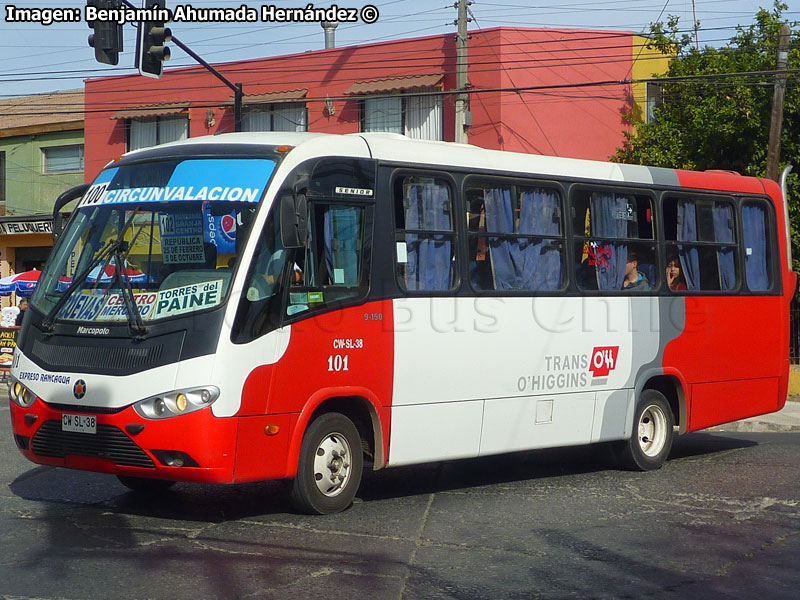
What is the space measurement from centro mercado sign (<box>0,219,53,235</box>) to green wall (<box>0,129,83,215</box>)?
2.16 feet

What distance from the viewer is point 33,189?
36406mm

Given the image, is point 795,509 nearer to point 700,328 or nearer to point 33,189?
point 700,328

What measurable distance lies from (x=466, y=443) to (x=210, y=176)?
10.3 ft

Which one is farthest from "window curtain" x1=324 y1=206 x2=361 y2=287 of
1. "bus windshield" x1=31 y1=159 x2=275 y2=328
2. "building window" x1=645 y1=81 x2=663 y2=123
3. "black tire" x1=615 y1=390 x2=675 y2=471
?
"building window" x1=645 y1=81 x2=663 y2=123

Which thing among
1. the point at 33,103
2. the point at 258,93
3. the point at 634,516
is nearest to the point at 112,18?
the point at 634,516

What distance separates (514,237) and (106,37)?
24.9 feet

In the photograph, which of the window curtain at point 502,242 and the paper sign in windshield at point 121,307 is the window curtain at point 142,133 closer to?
the window curtain at point 502,242

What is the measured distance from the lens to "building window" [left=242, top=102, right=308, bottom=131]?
31.0m

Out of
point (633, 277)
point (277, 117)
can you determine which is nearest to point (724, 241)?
point (633, 277)

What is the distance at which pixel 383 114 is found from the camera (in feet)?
96.6

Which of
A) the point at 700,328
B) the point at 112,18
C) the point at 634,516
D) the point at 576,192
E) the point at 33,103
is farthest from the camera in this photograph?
the point at 33,103

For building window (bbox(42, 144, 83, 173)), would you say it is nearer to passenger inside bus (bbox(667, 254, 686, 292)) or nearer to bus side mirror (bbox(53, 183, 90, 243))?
bus side mirror (bbox(53, 183, 90, 243))

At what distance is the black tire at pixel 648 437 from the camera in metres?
11.8

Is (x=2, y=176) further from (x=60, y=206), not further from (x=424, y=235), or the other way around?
(x=424, y=235)
